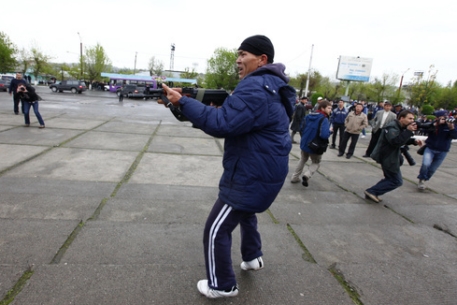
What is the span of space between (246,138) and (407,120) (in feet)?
11.5

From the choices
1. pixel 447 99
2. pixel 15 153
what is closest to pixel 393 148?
pixel 15 153

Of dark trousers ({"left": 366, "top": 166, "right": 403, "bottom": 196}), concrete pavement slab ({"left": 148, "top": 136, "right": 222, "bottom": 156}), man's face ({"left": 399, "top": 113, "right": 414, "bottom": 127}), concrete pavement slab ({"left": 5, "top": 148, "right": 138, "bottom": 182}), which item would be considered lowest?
concrete pavement slab ({"left": 5, "top": 148, "right": 138, "bottom": 182})

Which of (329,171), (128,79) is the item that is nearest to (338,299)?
(329,171)

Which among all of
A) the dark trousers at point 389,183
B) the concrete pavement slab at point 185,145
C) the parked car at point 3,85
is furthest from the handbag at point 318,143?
the parked car at point 3,85

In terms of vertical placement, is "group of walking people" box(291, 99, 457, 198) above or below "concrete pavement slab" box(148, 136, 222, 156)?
above

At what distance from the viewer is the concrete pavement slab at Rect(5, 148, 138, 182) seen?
464 cm

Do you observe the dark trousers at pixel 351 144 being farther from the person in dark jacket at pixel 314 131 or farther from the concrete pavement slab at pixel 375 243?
the concrete pavement slab at pixel 375 243

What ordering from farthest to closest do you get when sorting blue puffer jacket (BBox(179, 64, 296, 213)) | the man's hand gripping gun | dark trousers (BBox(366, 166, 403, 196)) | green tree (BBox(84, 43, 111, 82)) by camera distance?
green tree (BBox(84, 43, 111, 82))
dark trousers (BBox(366, 166, 403, 196))
the man's hand gripping gun
blue puffer jacket (BBox(179, 64, 296, 213))

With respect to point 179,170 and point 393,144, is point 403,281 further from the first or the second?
point 179,170

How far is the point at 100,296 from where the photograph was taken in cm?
198

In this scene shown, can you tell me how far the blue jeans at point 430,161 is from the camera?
5.32 meters

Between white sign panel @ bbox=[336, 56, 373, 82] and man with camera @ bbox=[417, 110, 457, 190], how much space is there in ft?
120

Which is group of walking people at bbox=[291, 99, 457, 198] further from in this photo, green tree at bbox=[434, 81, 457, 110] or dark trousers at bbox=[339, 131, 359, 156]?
green tree at bbox=[434, 81, 457, 110]

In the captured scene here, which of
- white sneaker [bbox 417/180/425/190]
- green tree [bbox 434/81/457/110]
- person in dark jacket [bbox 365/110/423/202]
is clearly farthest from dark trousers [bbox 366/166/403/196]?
green tree [bbox 434/81/457/110]
